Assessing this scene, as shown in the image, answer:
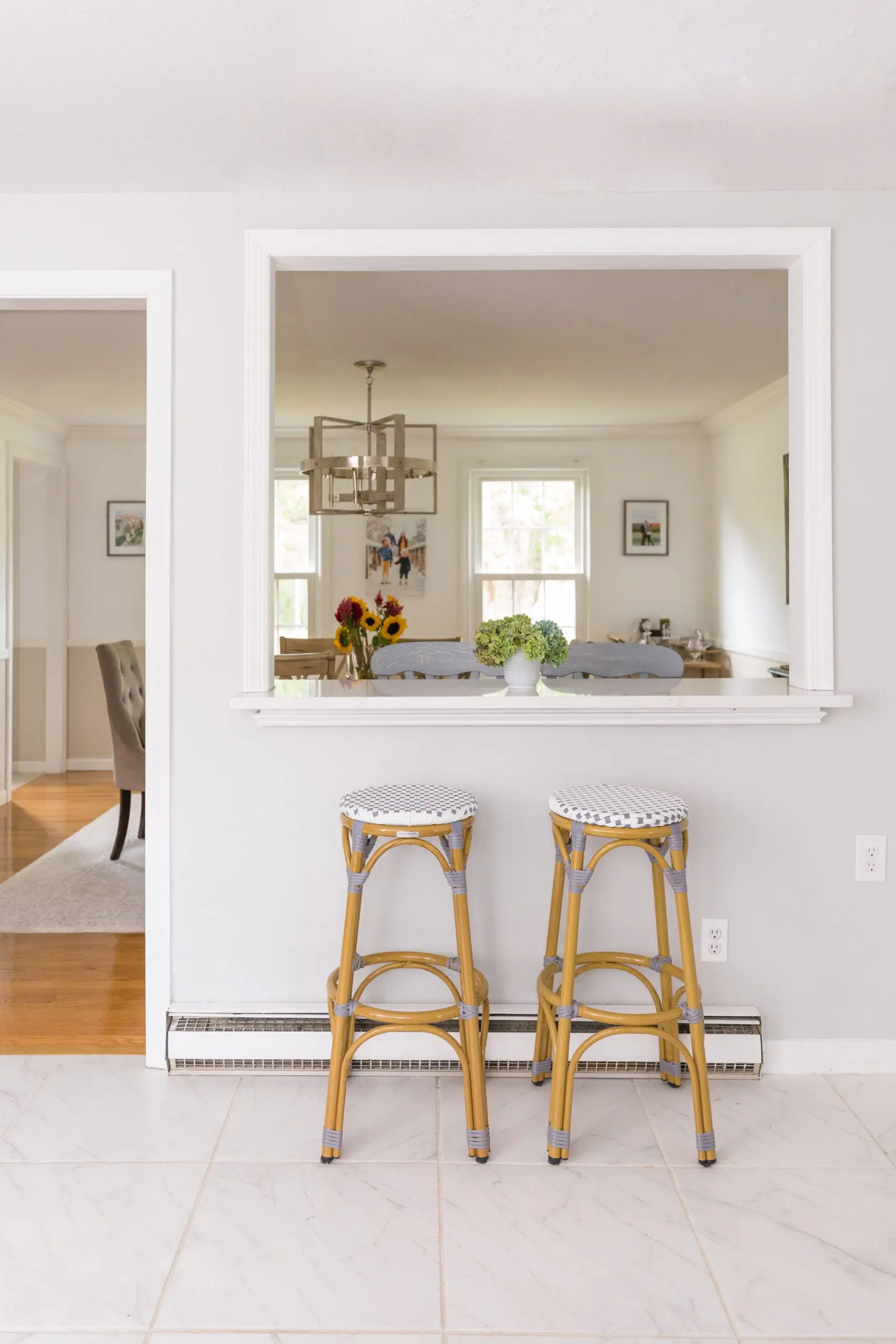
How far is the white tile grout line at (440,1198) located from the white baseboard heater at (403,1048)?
4.8 inches

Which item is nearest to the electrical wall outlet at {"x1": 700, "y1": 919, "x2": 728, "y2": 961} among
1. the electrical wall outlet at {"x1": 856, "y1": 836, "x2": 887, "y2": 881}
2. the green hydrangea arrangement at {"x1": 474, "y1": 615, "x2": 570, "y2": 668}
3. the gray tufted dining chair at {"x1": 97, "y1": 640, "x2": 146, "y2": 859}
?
the electrical wall outlet at {"x1": 856, "y1": 836, "x2": 887, "y2": 881}

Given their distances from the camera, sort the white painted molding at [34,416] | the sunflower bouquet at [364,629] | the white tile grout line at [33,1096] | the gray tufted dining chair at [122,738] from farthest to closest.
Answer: the white painted molding at [34,416]
the gray tufted dining chair at [122,738]
the sunflower bouquet at [364,629]
the white tile grout line at [33,1096]

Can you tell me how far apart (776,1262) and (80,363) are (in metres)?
4.83

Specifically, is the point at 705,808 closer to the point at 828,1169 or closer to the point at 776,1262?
the point at 828,1169

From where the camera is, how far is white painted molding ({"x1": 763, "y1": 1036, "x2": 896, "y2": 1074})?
2.68m

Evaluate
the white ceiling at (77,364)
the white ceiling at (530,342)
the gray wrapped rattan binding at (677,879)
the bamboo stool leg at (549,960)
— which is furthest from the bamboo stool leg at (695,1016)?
the white ceiling at (77,364)

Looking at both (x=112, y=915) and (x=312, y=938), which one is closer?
(x=312, y=938)

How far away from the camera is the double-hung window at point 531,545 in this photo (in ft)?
23.4

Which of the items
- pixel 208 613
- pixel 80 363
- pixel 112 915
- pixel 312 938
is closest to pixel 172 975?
pixel 312 938

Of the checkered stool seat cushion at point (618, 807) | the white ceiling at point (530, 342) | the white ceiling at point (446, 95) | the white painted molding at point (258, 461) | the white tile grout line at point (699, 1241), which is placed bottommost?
the white tile grout line at point (699, 1241)

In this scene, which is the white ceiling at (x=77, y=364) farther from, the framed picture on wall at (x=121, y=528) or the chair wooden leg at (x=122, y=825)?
the chair wooden leg at (x=122, y=825)

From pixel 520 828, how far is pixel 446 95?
1.69 meters

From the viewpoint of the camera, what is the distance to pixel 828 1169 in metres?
2.21

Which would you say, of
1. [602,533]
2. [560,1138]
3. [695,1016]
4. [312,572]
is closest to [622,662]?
[695,1016]
